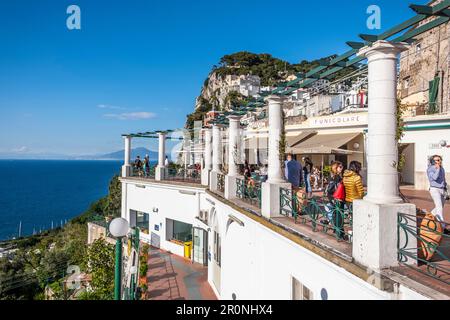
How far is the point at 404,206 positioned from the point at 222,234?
8.32 m

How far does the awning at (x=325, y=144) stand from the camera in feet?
50.0

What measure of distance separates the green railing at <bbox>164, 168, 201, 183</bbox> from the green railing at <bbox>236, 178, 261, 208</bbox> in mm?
8341

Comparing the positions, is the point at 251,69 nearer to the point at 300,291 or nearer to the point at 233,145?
the point at 233,145

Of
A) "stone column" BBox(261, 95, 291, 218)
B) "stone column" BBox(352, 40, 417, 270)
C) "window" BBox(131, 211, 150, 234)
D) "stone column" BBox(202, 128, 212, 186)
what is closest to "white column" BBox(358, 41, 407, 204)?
"stone column" BBox(352, 40, 417, 270)

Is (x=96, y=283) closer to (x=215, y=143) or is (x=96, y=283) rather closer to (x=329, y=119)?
(x=215, y=143)

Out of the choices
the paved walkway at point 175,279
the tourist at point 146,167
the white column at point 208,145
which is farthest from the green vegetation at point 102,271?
the white column at point 208,145

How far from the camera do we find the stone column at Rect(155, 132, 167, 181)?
2016 cm

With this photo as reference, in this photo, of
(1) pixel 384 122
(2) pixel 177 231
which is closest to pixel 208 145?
(2) pixel 177 231

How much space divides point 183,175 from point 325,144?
9.39 metres

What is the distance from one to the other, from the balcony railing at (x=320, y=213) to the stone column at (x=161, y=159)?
43.0 feet

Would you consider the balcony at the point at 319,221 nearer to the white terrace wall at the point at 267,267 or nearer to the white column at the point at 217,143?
the white terrace wall at the point at 267,267

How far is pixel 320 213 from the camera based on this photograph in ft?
21.4

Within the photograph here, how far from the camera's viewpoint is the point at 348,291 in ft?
15.9

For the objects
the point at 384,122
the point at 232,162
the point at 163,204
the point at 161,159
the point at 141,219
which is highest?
the point at 384,122
